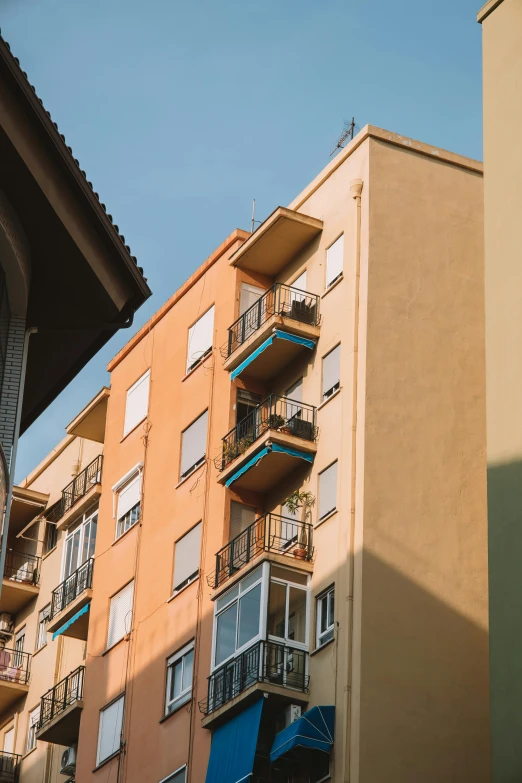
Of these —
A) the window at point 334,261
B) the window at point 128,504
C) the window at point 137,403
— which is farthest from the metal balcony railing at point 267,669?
the window at point 137,403

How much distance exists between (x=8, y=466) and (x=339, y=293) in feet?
59.7

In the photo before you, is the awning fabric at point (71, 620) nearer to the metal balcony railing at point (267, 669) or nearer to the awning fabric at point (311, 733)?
the metal balcony railing at point (267, 669)

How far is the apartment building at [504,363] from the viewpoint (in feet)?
77.6

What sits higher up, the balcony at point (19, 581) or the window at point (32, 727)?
the balcony at point (19, 581)

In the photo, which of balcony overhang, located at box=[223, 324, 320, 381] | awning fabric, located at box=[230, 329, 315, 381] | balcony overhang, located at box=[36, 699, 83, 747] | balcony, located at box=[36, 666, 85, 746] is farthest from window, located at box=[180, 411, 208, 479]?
balcony overhang, located at box=[36, 699, 83, 747]

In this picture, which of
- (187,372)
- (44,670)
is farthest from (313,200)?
(44,670)

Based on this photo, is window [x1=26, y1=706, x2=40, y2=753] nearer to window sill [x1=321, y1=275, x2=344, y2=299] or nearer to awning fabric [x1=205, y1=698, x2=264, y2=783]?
awning fabric [x1=205, y1=698, x2=264, y2=783]

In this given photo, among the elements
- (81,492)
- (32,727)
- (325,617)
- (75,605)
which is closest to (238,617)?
(325,617)

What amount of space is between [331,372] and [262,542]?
3.99 meters

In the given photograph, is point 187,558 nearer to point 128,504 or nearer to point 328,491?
point 128,504

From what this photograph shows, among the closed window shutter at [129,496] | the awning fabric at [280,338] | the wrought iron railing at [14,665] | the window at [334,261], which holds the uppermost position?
the window at [334,261]

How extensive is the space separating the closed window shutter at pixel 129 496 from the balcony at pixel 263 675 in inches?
349

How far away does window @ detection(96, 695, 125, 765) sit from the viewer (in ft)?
120

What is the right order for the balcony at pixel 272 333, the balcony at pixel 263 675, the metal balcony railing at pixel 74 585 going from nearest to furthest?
1. the balcony at pixel 263 675
2. the balcony at pixel 272 333
3. the metal balcony railing at pixel 74 585
